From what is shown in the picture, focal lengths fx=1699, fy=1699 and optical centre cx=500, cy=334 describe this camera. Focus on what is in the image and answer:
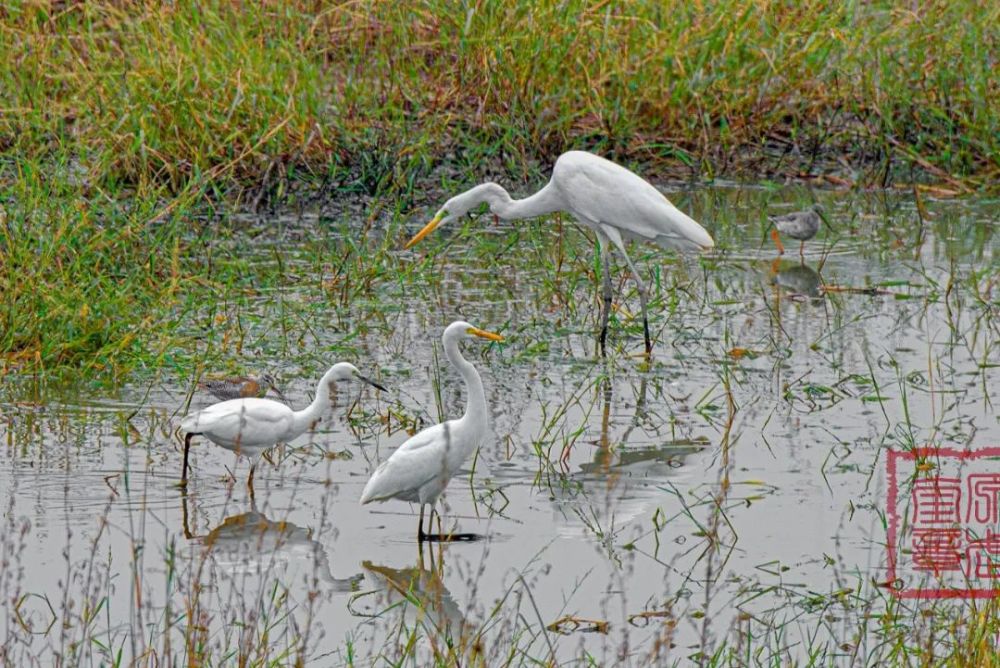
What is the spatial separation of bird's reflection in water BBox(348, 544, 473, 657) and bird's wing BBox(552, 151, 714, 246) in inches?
128

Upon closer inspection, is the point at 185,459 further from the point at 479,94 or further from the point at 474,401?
the point at 479,94

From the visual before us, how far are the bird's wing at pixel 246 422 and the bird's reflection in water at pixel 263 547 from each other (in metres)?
0.24

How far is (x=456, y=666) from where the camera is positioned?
3809 mm

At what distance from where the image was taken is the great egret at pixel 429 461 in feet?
17.6

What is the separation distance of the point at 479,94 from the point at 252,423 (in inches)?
221

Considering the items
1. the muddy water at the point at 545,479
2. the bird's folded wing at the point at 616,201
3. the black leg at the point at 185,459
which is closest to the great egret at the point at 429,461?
the muddy water at the point at 545,479

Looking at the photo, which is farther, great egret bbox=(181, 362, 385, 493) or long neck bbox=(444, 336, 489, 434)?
great egret bbox=(181, 362, 385, 493)

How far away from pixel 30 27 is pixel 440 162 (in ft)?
9.94

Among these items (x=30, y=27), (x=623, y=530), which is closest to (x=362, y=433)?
(x=623, y=530)

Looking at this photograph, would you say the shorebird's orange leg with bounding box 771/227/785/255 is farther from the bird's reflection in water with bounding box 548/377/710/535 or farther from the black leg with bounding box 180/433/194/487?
the black leg with bounding box 180/433/194/487

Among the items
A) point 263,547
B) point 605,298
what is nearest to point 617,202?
point 605,298

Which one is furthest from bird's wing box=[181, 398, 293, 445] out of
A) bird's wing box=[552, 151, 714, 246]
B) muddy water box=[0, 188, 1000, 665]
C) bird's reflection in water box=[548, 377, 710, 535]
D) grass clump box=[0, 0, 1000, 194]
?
grass clump box=[0, 0, 1000, 194]

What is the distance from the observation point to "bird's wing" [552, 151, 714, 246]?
27.2 feet

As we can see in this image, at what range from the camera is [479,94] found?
1098 centimetres
